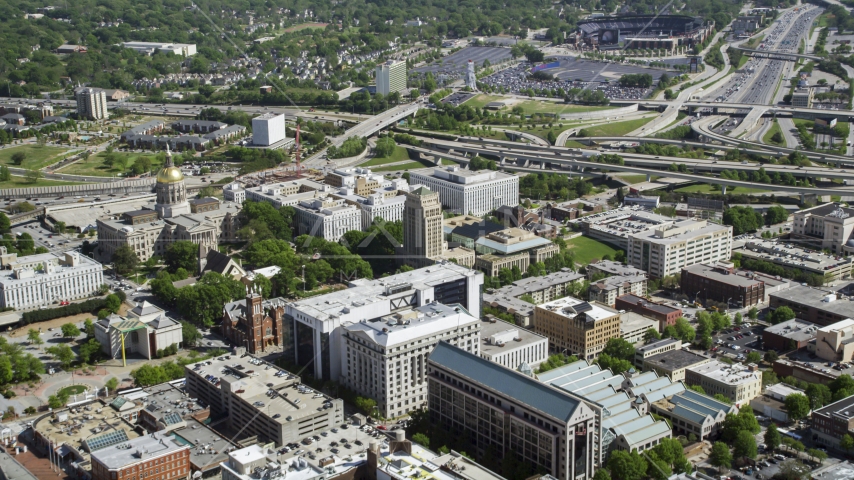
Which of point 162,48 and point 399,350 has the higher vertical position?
point 162,48

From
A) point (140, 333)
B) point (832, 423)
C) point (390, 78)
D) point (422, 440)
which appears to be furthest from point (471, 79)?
point (422, 440)

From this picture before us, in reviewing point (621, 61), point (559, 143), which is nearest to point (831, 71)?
point (621, 61)

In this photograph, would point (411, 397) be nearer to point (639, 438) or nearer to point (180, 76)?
point (639, 438)

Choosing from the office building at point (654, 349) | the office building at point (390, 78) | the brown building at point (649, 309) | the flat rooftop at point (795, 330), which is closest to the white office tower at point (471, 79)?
the office building at point (390, 78)

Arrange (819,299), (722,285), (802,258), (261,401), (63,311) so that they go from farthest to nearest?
(802,258), (722,285), (63,311), (819,299), (261,401)

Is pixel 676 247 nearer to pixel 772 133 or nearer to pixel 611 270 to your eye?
pixel 611 270
